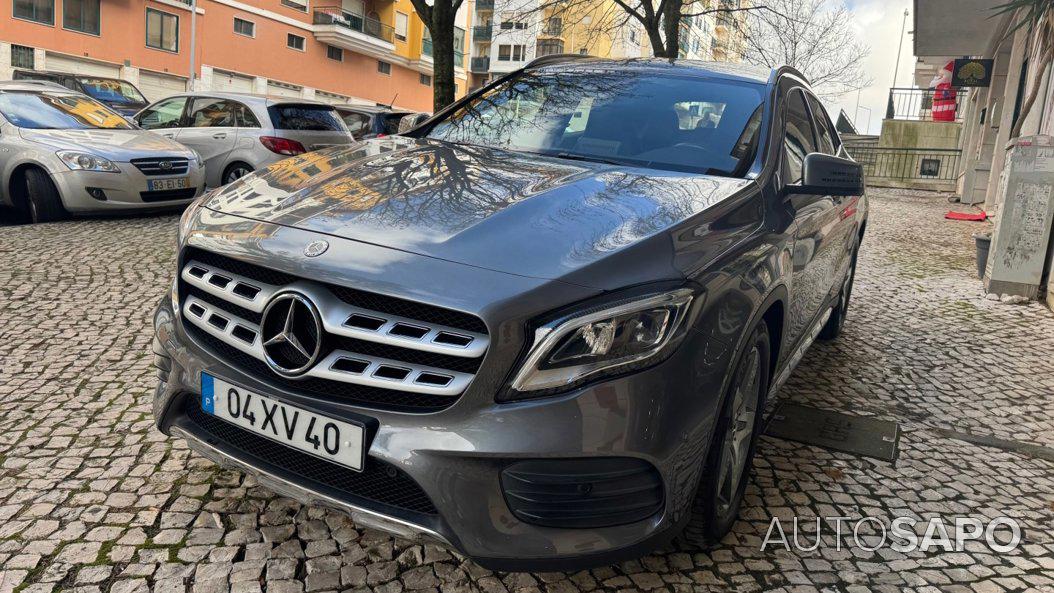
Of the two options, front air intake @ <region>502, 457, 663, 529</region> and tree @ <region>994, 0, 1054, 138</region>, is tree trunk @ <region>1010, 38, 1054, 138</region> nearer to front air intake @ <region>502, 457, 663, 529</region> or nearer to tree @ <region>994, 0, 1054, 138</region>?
tree @ <region>994, 0, 1054, 138</region>

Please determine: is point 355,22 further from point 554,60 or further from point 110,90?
point 554,60

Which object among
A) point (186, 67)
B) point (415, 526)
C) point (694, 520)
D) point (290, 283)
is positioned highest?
point (186, 67)

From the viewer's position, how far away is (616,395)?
6.27ft

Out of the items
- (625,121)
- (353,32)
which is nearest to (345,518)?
(625,121)

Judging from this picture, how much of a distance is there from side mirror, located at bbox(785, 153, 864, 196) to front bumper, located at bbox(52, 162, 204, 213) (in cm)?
717

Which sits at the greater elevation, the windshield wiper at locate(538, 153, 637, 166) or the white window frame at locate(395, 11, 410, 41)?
the white window frame at locate(395, 11, 410, 41)

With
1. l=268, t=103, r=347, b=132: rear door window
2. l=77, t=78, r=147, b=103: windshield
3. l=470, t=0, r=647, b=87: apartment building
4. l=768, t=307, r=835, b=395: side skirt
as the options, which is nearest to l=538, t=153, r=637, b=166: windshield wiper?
l=768, t=307, r=835, b=395: side skirt

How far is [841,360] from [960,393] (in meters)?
0.73

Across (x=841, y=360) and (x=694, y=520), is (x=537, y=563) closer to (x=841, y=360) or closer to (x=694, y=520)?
(x=694, y=520)

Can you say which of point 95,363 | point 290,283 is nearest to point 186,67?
point 95,363

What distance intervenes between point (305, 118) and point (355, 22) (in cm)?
3554

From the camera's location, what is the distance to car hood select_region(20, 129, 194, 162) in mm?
8086

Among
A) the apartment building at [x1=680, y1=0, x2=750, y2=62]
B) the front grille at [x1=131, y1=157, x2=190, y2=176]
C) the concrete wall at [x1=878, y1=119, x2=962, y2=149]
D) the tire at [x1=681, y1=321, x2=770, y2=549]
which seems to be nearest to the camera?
the tire at [x1=681, y1=321, x2=770, y2=549]
